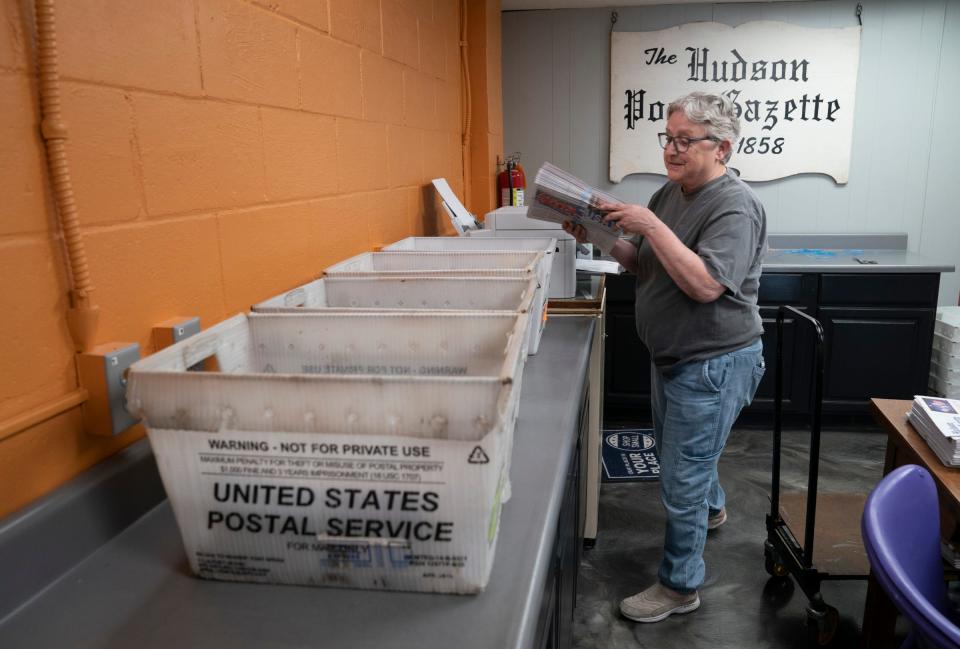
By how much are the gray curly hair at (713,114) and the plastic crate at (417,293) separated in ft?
2.76

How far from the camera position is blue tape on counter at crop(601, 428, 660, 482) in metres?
3.22

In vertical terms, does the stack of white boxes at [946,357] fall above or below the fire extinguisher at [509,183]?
below

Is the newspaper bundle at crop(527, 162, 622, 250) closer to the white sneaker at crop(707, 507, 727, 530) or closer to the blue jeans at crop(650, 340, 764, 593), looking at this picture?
the blue jeans at crop(650, 340, 764, 593)

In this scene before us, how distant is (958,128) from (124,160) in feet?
14.3

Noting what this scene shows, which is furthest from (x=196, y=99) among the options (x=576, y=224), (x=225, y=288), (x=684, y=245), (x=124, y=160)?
(x=684, y=245)

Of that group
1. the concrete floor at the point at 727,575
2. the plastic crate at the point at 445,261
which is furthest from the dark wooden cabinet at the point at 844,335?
the plastic crate at the point at 445,261

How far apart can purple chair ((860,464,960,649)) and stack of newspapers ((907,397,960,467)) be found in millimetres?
234

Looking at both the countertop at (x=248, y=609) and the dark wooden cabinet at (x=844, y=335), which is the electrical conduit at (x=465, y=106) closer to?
the dark wooden cabinet at (x=844, y=335)

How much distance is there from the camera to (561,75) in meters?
4.13

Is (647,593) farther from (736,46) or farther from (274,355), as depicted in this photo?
(736,46)

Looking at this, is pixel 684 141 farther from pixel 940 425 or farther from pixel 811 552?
pixel 811 552

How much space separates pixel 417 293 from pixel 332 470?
65 cm

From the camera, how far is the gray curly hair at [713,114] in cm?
185

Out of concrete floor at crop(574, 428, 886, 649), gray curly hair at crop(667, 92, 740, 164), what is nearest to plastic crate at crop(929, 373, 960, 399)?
concrete floor at crop(574, 428, 886, 649)
